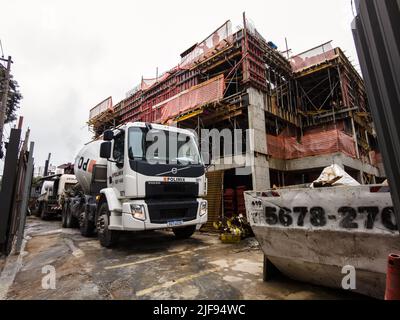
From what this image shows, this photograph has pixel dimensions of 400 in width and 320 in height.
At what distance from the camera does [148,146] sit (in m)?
5.85

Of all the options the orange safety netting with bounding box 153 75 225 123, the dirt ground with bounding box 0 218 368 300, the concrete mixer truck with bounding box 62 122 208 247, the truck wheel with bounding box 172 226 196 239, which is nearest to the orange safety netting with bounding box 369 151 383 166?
the orange safety netting with bounding box 153 75 225 123

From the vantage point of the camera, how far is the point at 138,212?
5.20m

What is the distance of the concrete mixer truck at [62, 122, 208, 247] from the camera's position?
5344mm

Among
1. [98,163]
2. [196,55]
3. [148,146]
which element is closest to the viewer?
[148,146]

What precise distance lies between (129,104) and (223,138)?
13503mm

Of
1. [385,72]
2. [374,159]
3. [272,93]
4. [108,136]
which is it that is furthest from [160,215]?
[374,159]

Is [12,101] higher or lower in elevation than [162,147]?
higher

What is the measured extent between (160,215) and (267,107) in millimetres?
8843

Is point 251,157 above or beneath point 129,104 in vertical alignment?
beneath

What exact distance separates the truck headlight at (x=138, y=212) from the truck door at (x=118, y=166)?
57cm

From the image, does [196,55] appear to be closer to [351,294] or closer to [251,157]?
[251,157]

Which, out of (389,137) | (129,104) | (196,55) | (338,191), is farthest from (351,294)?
(129,104)

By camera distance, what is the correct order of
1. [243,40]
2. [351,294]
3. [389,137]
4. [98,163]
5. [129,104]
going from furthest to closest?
[129,104], [243,40], [98,163], [351,294], [389,137]

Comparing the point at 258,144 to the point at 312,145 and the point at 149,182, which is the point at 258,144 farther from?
the point at 149,182
